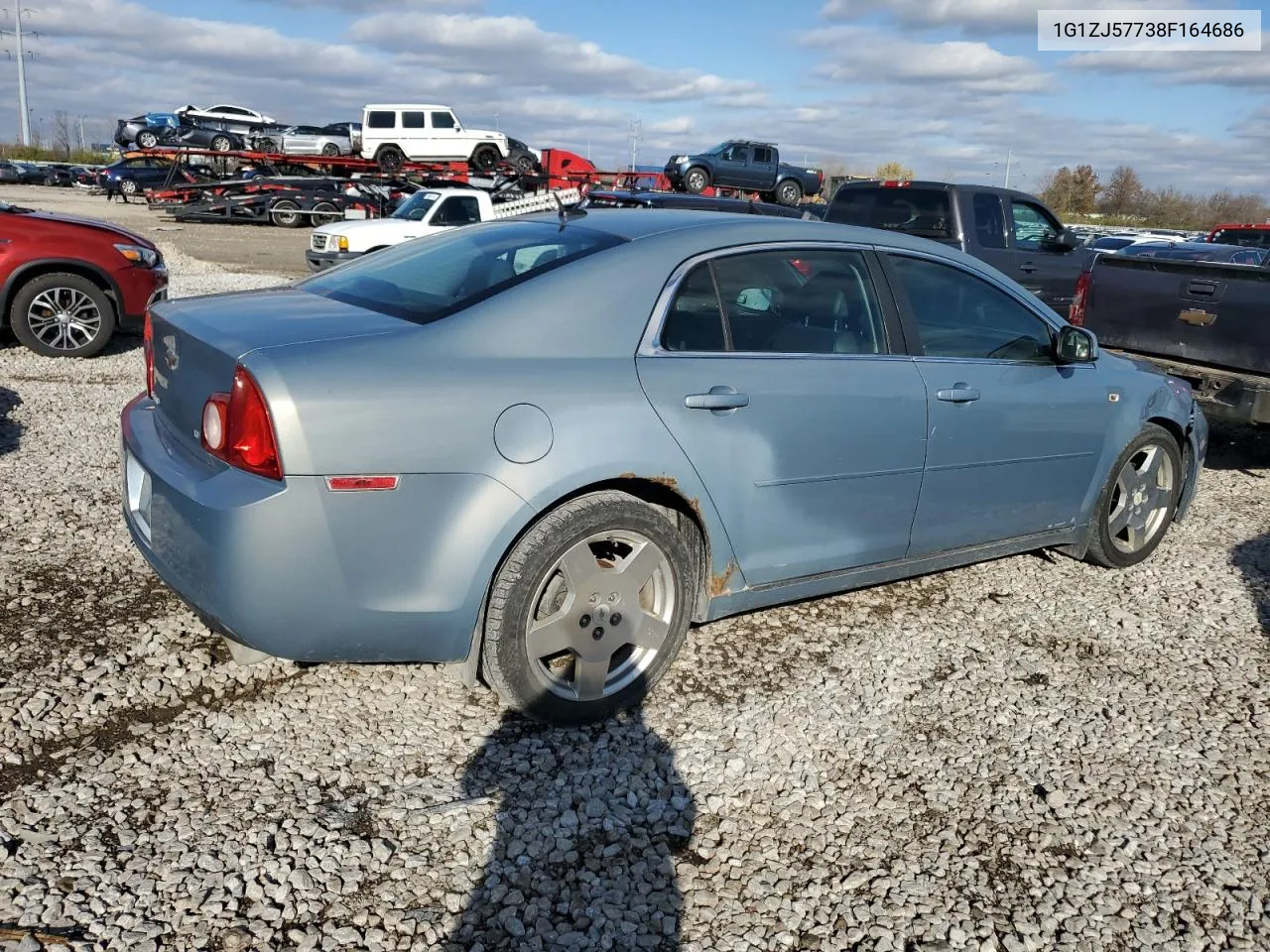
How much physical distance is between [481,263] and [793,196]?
28851 mm

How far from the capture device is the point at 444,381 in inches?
115

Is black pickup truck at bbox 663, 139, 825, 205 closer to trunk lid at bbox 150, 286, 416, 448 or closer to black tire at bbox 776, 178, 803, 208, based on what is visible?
black tire at bbox 776, 178, 803, 208

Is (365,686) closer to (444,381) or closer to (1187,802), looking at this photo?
(444,381)

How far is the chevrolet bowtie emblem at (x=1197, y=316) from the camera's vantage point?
679cm

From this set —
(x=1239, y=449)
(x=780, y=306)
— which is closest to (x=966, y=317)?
(x=780, y=306)

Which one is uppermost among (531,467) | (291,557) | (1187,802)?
(531,467)

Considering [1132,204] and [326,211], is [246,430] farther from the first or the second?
[1132,204]

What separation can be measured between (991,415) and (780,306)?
1.08 metres

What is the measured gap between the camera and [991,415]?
163 inches

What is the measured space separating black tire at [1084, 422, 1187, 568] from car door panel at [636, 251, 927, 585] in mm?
1416

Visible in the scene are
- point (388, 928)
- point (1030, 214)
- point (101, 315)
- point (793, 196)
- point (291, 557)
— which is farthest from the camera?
point (793, 196)

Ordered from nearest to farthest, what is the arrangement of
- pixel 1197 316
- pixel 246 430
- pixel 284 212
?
1. pixel 246 430
2. pixel 1197 316
3. pixel 284 212

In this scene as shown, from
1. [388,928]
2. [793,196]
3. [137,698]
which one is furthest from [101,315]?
[793,196]

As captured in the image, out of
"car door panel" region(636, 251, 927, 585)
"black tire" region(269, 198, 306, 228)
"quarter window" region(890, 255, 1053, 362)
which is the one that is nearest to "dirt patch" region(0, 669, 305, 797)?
"car door panel" region(636, 251, 927, 585)
